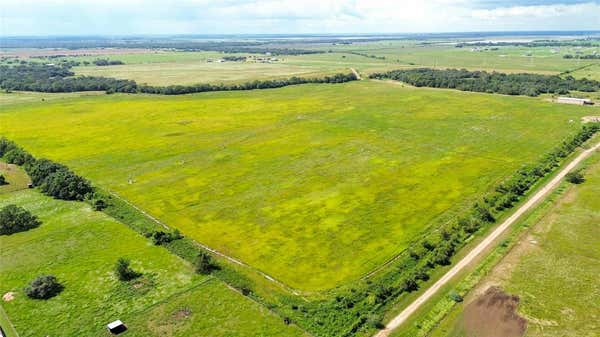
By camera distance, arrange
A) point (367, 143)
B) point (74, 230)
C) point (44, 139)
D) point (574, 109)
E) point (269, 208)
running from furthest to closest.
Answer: point (574, 109) → point (44, 139) → point (367, 143) → point (269, 208) → point (74, 230)

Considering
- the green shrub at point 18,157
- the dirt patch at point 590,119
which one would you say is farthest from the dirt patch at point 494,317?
the dirt patch at point 590,119

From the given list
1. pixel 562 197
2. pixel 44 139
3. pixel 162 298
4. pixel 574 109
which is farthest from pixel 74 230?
pixel 574 109

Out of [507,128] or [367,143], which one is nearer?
[367,143]

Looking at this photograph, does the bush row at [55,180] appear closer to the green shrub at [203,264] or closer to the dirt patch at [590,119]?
the green shrub at [203,264]

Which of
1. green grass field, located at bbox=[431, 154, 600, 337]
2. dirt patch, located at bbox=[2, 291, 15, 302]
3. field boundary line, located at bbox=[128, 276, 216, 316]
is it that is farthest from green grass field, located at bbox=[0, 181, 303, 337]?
green grass field, located at bbox=[431, 154, 600, 337]

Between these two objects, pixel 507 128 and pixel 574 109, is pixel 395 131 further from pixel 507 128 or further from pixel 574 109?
pixel 574 109

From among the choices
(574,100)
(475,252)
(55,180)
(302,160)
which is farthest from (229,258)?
(574,100)
